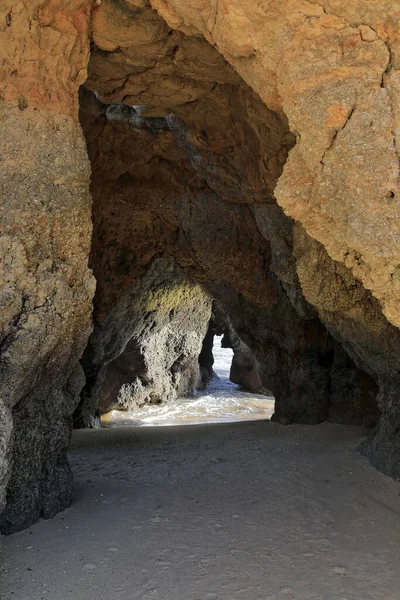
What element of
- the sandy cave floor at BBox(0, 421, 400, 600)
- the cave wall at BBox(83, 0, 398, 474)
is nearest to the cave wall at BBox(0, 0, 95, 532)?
the sandy cave floor at BBox(0, 421, 400, 600)

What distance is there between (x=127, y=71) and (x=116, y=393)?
937cm

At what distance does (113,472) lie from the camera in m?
5.77

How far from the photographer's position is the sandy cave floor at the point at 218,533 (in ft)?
10.5

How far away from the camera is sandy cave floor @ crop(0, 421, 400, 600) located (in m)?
3.21

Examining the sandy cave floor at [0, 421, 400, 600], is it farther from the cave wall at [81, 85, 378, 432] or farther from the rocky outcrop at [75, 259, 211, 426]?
the rocky outcrop at [75, 259, 211, 426]

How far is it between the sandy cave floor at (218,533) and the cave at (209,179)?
1.32 ft

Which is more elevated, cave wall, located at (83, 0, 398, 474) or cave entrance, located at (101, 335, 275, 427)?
cave wall, located at (83, 0, 398, 474)

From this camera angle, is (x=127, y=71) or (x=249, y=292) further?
(x=249, y=292)

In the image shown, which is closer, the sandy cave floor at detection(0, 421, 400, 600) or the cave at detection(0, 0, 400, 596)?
the cave at detection(0, 0, 400, 596)

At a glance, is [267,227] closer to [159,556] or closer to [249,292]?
[249,292]

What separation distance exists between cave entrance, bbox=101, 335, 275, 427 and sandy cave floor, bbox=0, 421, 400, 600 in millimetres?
6343

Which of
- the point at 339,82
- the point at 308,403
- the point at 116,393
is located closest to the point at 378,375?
the point at 308,403

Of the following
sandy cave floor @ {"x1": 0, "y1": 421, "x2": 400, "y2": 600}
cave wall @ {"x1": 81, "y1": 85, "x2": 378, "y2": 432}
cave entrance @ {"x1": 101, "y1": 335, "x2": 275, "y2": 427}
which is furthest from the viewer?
cave entrance @ {"x1": 101, "y1": 335, "x2": 275, "y2": 427}

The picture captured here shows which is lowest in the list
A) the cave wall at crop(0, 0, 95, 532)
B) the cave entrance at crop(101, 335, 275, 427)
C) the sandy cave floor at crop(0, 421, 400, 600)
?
the cave entrance at crop(101, 335, 275, 427)
